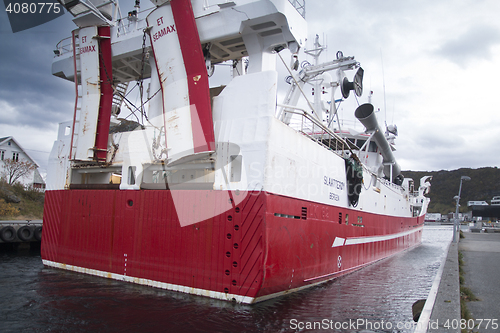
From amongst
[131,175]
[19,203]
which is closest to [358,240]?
[131,175]

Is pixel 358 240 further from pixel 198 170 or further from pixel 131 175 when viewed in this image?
pixel 131 175

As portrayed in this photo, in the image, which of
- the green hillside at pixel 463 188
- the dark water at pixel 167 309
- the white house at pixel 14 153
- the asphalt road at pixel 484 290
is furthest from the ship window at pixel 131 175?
the green hillside at pixel 463 188

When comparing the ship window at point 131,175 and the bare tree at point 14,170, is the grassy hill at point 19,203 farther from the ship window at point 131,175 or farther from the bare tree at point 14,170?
the ship window at point 131,175

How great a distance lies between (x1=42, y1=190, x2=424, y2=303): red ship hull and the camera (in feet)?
18.2

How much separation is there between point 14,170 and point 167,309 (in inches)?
1148

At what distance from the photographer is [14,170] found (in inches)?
1079

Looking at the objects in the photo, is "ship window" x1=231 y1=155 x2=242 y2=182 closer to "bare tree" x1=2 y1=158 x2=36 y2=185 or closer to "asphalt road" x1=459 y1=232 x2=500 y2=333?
"asphalt road" x1=459 y1=232 x2=500 y2=333

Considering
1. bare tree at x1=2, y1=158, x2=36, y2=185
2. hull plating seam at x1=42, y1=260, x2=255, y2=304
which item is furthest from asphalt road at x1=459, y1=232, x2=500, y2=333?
bare tree at x1=2, y1=158, x2=36, y2=185

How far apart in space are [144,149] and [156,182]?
803 mm

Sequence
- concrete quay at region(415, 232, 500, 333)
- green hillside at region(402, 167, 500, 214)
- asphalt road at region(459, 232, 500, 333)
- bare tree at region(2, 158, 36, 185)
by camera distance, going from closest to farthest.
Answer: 1. concrete quay at region(415, 232, 500, 333)
2. asphalt road at region(459, 232, 500, 333)
3. bare tree at region(2, 158, 36, 185)
4. green hillside at region(402, 167, 500, 214)

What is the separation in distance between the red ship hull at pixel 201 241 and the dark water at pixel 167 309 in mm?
289

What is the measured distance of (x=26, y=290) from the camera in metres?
6.22

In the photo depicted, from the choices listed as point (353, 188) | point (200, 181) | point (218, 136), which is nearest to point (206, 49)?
point (218, 136)

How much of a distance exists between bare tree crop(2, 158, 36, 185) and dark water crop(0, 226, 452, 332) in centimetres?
2466
